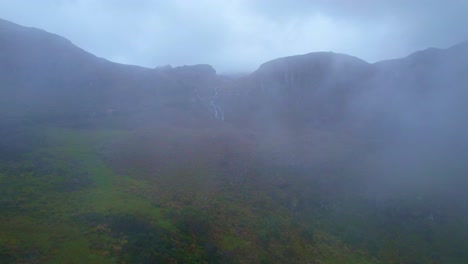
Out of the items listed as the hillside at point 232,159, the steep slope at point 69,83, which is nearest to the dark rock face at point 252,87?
the steep slope at point 69,83

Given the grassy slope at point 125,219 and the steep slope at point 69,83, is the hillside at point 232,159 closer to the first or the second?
the grassy slope at point 125,219

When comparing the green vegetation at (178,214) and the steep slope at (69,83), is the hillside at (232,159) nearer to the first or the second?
the green vegetation at (178,214)

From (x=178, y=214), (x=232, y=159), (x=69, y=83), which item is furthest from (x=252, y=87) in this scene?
(x=178, y=214)

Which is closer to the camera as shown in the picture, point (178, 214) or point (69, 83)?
point (178, 214)

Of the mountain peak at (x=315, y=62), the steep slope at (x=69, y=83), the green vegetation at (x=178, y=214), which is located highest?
the mountain peak at (x=315, y=62)

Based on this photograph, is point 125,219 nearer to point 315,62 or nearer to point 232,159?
point 232,159

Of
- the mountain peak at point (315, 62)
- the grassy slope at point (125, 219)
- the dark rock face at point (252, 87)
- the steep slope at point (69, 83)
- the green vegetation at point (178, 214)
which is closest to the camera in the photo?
the grassy slope at point (125, 219)

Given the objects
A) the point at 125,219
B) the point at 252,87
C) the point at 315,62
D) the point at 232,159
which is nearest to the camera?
the point at 125,219

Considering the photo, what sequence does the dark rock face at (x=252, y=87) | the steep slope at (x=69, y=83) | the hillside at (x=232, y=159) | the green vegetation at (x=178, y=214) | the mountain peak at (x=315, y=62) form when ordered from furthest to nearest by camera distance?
1. the mountain peak at (x=315, y=62)
2. the dark rock face at (x=252, y=87)
3. the steep slope at (x=69, y=83)
4. the hillside at (x=232, y=159)
5. the green vegetation at (x=178, y=214)

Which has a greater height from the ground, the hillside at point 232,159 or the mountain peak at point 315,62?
the mountain peak at point 315,62

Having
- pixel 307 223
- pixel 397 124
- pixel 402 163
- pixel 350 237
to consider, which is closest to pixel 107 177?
pixel 307 223

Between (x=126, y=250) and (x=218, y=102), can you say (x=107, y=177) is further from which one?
(x=218, y=102)

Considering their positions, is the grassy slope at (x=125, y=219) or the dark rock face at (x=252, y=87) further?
the dark rock face at (x=252, y=87)

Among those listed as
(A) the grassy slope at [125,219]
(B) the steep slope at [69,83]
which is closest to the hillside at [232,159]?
(A) the grassy slope at [125,219]
